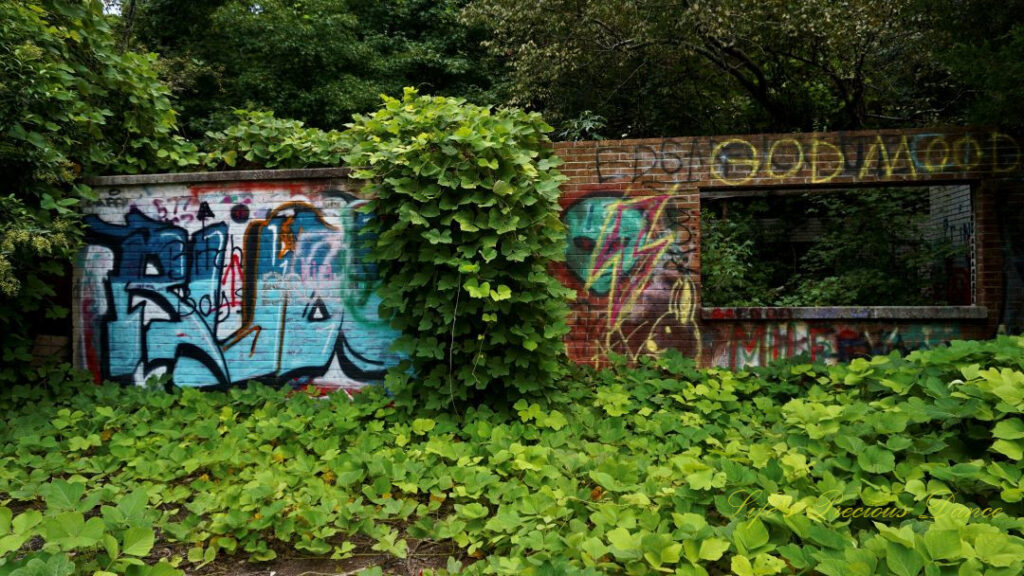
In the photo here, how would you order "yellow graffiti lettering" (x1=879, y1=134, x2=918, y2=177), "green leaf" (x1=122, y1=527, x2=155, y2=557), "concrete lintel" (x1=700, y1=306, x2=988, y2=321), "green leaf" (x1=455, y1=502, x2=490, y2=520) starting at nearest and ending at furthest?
"green leaf" (x1=122, y1=527, x2=155, y2=557), "green leaf" (x1=455, y1=502, x2=490, y2=520), "concrete lintel" (x1=700, y1=306, x2=988, y2=321), "yellow graffiti lettering" (x1=879, y1=134, x2=918, y2=177)

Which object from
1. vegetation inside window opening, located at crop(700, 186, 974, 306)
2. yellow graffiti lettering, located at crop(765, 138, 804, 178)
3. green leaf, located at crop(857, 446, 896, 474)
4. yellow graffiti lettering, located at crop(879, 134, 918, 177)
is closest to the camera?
green leaf, located at crop(857, 446, 896, 474)

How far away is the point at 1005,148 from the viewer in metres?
5.34

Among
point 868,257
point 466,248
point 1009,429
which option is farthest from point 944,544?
point 868,257

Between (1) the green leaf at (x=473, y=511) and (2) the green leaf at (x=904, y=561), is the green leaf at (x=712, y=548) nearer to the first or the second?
(2) the green leaf at (x=904, y=561)

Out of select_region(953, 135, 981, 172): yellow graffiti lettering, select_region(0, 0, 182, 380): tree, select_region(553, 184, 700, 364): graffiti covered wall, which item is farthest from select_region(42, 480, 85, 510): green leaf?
select_region(953, 135, 981, 172): yellow graffiti lettering

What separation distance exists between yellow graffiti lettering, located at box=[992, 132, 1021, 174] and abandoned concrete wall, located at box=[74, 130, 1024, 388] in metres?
0.02

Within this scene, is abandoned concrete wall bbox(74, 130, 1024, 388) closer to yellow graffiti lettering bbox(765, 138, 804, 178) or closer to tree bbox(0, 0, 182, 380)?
yellow graffiti lettering bbox(765, 138, 804, 178)

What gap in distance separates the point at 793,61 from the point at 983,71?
6.85 m

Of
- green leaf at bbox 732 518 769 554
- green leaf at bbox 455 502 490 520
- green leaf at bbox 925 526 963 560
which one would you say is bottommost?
green leaf at bbox 455 502 490 520

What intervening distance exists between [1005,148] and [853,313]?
1978mm

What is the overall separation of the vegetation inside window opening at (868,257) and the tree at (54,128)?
19.4 feet

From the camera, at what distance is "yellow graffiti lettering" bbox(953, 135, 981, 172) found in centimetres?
536

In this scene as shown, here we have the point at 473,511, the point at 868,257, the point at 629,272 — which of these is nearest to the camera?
the point at 473,511

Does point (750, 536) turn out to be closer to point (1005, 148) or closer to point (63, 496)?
point (63, 496)
